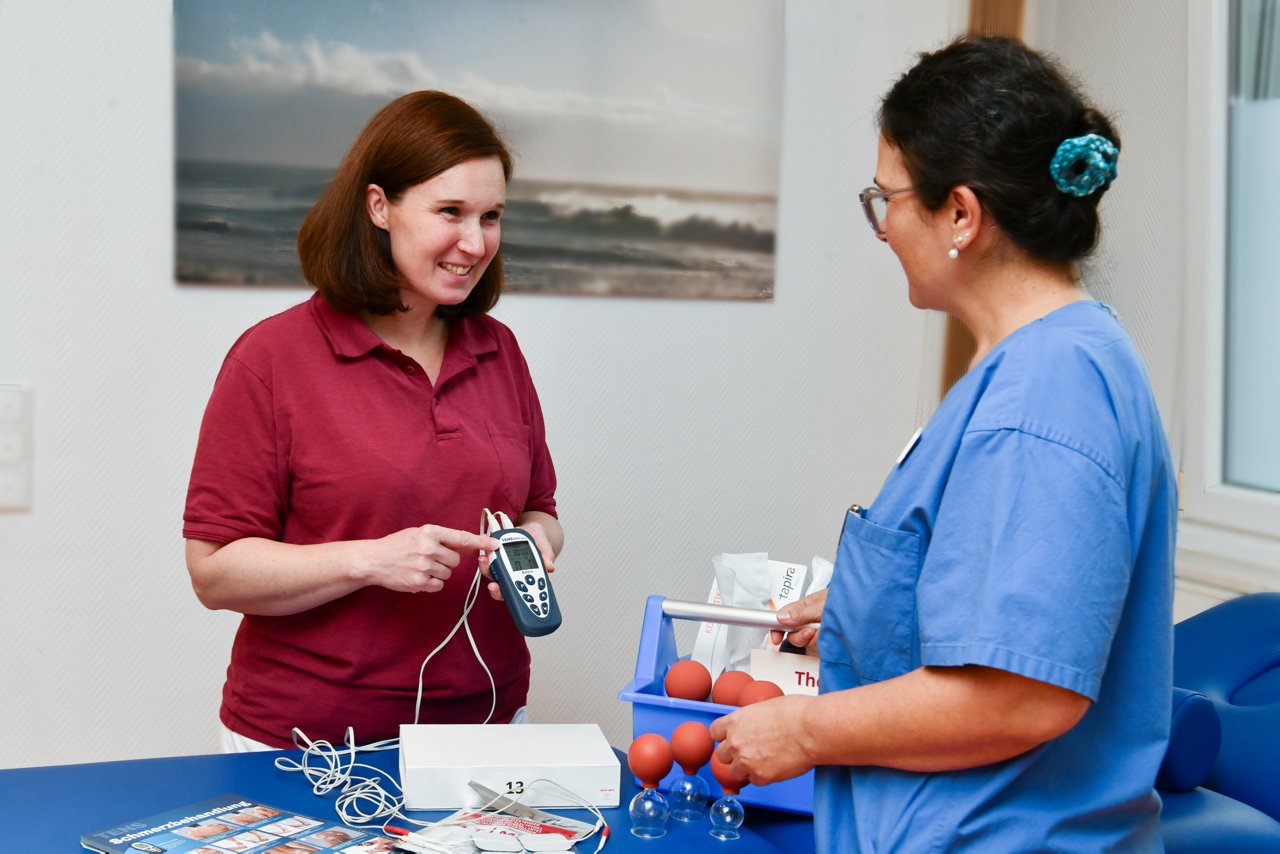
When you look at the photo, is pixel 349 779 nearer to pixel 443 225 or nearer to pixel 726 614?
pixel 726 614

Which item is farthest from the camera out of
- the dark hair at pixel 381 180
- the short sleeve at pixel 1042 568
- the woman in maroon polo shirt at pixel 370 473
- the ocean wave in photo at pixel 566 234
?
the ocean wave in photo at pixel 566 234

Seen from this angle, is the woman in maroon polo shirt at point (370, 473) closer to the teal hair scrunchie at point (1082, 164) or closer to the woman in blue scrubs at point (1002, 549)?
the woman in blue scrubs at point (1002, 549)

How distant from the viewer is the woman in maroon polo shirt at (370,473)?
1495mm

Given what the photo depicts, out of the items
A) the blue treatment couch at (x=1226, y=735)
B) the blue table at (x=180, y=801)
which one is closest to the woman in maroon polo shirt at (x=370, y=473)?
the blue table at (x=180, y=801)

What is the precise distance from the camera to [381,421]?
62.2 inches

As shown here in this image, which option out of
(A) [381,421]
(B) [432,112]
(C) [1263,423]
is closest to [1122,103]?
(C) [1263,423]

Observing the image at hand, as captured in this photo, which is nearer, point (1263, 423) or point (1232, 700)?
point (1232, 700)

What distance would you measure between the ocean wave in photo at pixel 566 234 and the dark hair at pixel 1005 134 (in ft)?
5.05

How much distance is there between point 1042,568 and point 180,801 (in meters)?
0.97

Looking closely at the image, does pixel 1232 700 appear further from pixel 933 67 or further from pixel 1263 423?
pixel 933 67

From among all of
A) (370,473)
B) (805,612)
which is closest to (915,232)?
(805,612)

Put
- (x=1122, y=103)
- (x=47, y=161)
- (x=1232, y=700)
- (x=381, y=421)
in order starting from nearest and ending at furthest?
(x=381, y=421) < (x=1232, y=700) < (x=47, y=161) < (x=1122, y=103)

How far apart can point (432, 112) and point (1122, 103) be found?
1764mm

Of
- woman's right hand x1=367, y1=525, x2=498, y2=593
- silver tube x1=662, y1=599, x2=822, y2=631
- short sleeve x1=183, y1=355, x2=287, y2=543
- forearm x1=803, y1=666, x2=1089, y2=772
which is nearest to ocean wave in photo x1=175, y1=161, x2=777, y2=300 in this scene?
short sleeve x1=183, y1=355, x2=287, y2=543
